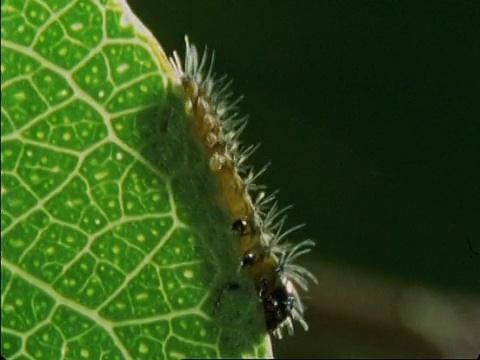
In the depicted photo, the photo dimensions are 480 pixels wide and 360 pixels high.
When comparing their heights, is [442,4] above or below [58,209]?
above

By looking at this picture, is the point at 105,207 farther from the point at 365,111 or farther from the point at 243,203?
the point at 365,111

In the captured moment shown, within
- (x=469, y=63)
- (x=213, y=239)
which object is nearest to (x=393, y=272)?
(x=469, y=63)

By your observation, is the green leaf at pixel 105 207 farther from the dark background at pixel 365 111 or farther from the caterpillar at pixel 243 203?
the dark background at pixel 365 111

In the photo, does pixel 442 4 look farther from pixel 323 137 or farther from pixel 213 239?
pixel 213 239

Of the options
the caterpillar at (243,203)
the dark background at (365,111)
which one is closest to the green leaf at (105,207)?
the caterpillar at (243,203)

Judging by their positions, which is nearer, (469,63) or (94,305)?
(94,305)
